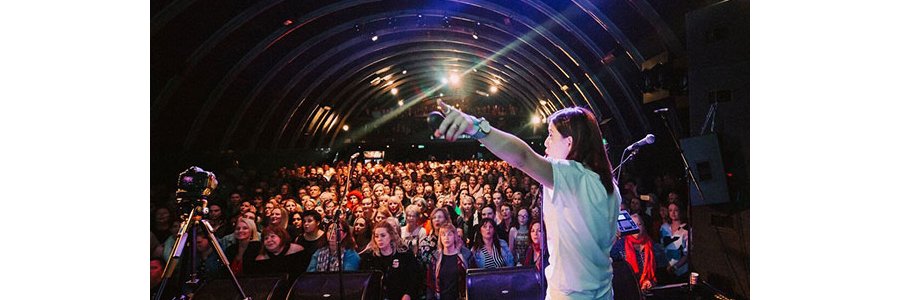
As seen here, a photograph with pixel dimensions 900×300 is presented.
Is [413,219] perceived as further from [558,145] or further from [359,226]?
[558,145]

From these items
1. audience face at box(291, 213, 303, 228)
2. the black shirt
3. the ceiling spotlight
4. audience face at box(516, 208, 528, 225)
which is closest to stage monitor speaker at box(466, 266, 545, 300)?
the black shirt

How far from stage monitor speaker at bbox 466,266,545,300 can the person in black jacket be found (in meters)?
1.05

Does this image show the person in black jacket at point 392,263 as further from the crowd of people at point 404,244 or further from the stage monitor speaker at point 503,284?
the stage monitor speaker at point 503,284

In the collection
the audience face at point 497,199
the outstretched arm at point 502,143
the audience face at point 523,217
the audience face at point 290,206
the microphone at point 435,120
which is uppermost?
the microphone at point 435,120

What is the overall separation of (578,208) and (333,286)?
3.74 m

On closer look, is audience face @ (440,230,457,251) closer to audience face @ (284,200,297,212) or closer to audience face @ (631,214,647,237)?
audience face @ (631,214,647,237)

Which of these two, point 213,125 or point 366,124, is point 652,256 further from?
point 366,124

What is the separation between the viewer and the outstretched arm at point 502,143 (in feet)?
5.49

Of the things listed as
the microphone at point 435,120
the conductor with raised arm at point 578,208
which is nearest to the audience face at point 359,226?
the conductor with raised arm at point 578,208

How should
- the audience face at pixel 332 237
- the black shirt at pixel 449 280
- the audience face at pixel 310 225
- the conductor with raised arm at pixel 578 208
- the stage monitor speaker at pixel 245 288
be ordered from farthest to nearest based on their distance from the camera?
the audience face at pixel 310 225 → the audience face at pixel 332 237 → the black shirt at pixel 449 280 → the stage monitor speaker at pixel 245 288 → the conductor with raised arm at pixel 578 208

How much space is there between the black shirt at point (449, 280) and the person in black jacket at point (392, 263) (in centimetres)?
33

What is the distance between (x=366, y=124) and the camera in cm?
2891

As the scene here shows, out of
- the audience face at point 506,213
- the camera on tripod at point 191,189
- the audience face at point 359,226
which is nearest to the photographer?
the camera on tripod at point 191,189

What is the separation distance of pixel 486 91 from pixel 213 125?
20.8m
